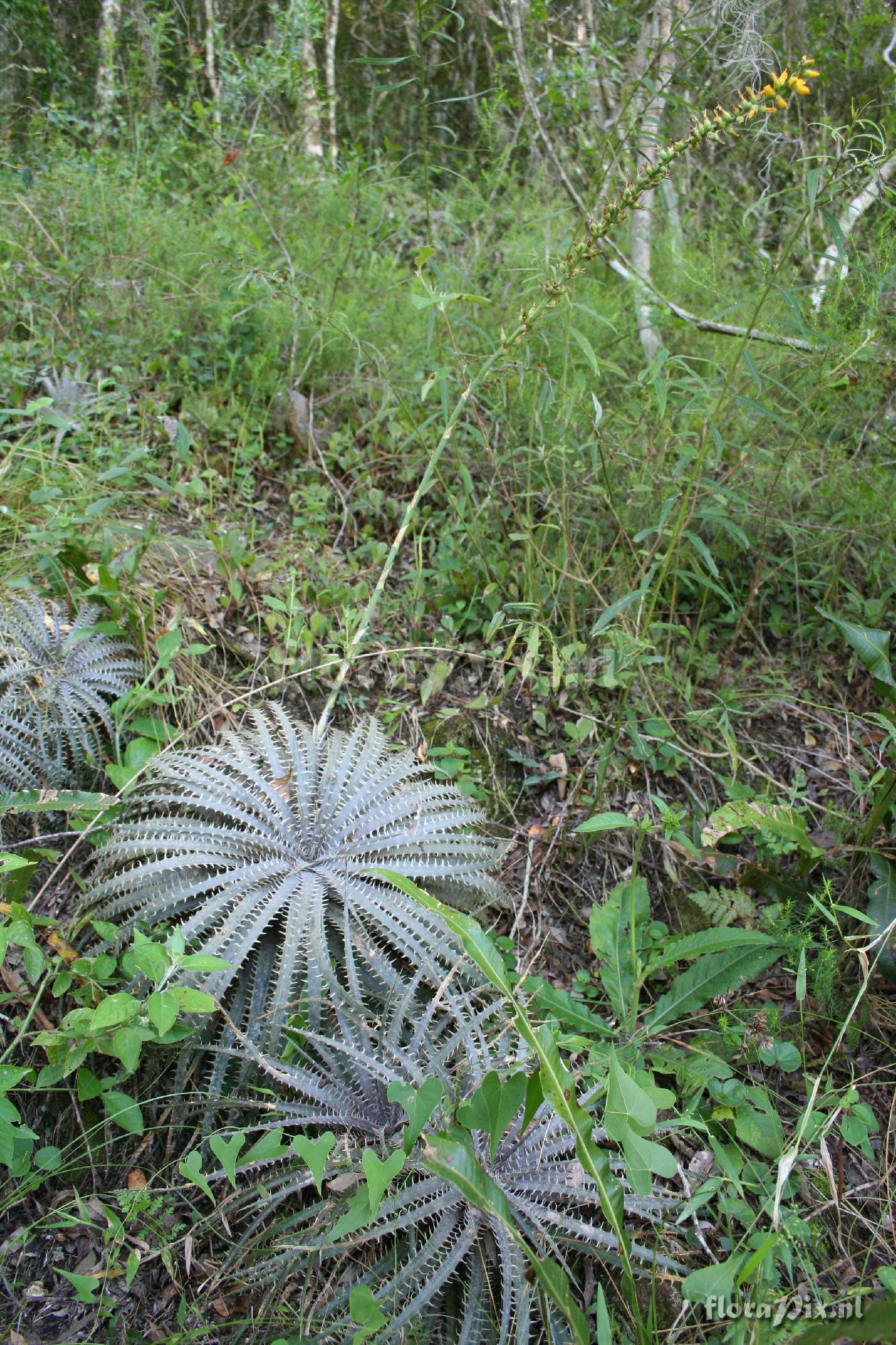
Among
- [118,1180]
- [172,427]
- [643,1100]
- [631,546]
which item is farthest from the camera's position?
[172,427]

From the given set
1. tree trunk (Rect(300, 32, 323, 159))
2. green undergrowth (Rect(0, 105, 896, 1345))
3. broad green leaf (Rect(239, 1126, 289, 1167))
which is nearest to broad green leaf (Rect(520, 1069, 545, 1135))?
green undergrowth (Rect(0, 105, 896, 1345))

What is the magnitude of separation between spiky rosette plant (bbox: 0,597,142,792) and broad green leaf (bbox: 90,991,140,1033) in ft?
2.40

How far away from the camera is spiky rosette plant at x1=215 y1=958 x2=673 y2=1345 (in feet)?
4.85

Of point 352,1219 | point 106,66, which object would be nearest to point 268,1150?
point 352,1219

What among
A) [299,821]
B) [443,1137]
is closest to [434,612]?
[299,821]

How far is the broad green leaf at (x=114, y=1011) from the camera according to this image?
1.54 meters

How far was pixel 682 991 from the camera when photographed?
206cm

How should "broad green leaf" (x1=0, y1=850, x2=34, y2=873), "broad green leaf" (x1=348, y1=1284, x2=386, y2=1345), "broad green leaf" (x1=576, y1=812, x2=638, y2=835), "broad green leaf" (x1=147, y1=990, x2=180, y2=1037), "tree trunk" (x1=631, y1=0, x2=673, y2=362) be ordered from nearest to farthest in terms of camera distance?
"broad green leaf" (x1=348, y1=1284, x2=386, y2=1345) → "broad green leaf" (x1=147, y1=990, x2=180, y2=1037) → "broad green leaf" (x1=0, y1=850, x2=34, y2=873) → "broad green leaf" (x1=576, y1=812, x2=638, y2=835) → "tree trunk" (x1=631, y1=0, x2=673, y2=362)

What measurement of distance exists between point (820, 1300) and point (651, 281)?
12.2ft

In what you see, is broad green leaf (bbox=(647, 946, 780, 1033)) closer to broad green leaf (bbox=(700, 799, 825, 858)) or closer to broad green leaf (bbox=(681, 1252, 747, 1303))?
broad green leaf (bbox=(700, 799, 825, 858))

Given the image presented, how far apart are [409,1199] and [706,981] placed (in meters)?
0.92

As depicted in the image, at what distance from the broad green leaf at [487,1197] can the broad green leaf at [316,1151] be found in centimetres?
21

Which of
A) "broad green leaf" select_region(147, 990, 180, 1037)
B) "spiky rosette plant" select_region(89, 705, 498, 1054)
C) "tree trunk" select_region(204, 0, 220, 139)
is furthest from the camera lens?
"tree trunk" select_region(204, 0, 220, 139)

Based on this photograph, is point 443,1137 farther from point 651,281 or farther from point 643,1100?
point 651,281
